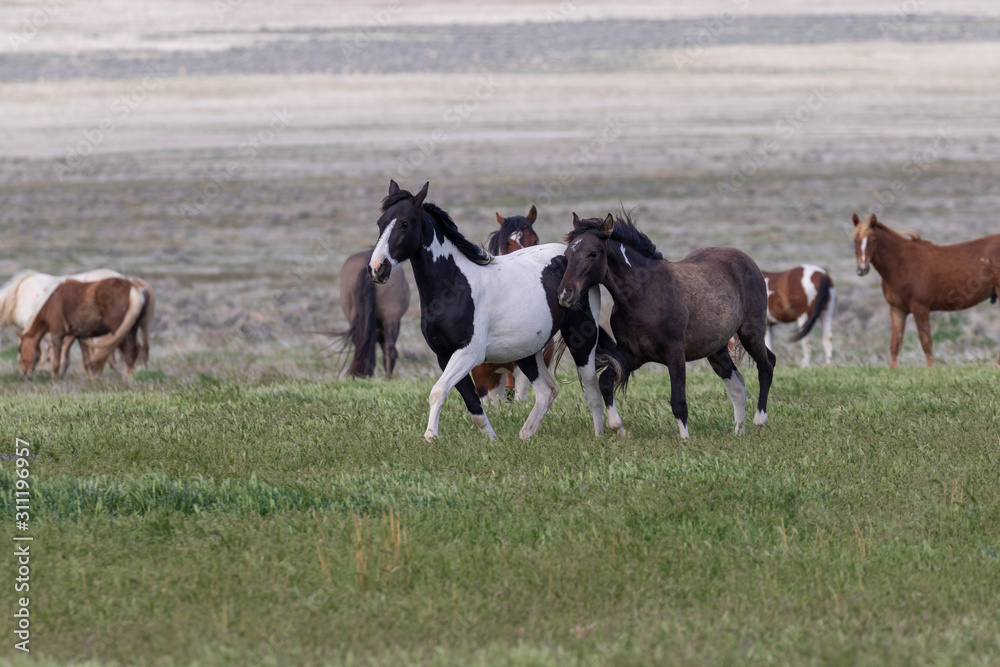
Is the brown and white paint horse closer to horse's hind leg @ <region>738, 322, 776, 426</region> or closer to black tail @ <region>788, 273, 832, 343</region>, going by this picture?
black tail @ <region>788, 273, 832, 343</region>

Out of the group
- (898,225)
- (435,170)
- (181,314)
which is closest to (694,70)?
(435,170)

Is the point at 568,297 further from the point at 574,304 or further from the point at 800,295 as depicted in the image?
the point at 800,295

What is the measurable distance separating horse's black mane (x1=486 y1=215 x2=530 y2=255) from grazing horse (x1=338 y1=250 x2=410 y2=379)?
347cm

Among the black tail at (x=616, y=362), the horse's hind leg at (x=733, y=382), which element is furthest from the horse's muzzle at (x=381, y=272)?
the horse's hind leg at (x=733, y=382)

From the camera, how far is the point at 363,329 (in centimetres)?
1464

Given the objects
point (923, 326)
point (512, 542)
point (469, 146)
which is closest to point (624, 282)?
point (512, 542)

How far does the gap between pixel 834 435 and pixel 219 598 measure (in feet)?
17.5

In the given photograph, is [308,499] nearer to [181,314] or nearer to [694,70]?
[181,314]

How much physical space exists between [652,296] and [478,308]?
4.71 ft

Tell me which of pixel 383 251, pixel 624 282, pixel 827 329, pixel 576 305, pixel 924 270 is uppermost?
pixel 383 251

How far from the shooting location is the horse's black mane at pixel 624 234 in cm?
823

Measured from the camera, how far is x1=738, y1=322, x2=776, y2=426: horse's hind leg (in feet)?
30.2

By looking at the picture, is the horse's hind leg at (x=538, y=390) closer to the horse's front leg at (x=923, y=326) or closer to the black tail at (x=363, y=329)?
the black tail at (x=363, y=329)

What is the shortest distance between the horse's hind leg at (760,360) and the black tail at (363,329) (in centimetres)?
655
